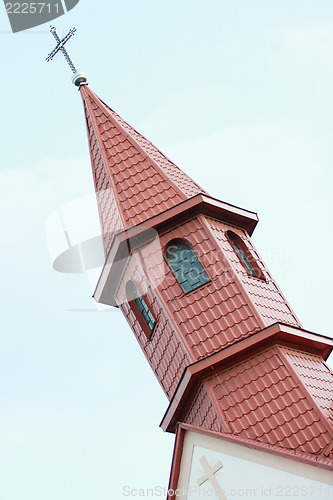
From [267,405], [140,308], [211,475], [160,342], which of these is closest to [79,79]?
[140,308]

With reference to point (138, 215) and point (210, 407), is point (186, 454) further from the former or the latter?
point (138, 215)

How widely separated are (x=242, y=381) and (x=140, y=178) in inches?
224

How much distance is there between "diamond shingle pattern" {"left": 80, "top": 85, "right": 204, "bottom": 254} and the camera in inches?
720

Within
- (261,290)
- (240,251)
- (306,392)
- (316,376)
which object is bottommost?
(306,392)

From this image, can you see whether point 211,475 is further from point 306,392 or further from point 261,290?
point 261,290

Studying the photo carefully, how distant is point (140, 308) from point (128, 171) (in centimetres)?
329

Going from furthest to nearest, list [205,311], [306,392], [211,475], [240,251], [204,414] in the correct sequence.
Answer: [240,251], [205,311], [204,414], [306,392], [211,475]

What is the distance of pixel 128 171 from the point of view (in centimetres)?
1930

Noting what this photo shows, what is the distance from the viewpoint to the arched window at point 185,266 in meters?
17.0

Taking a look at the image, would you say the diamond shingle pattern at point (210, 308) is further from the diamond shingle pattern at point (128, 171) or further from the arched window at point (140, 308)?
the diamond shingle pattern at point (128, 171)

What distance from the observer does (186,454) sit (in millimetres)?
14961

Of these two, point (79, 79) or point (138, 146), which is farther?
point (79, 79)

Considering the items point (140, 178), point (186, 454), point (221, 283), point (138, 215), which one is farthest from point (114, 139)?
A: point (186, 454)

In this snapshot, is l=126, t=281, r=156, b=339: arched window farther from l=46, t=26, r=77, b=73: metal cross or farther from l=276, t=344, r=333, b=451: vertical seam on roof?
l=46, t=26, r=77, b=73: metal cross
